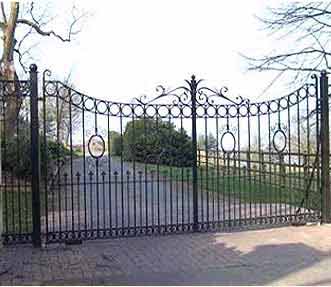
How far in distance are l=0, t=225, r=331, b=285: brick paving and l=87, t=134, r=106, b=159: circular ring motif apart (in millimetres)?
1531

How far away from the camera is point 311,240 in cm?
888

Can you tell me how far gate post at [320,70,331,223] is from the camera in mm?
10297

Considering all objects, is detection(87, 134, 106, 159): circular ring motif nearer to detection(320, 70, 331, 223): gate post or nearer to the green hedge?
the green hedge

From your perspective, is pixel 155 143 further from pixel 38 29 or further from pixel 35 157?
pixel 38 29

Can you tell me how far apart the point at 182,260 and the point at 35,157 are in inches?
116

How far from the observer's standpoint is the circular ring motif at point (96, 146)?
9148mm

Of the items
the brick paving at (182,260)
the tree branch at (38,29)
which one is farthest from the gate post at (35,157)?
the tree branch at (38,29)

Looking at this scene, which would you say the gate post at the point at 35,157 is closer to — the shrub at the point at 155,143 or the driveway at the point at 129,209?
the driveway at the point at 129,209

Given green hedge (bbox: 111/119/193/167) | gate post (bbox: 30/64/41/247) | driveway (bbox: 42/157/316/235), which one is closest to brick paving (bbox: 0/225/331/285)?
gate post (bbox: 30/64/41/247)

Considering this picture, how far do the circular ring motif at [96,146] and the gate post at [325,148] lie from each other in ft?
14.3

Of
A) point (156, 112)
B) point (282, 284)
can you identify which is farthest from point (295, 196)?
point (282, 284)

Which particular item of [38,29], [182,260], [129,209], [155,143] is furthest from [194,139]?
[38,29]

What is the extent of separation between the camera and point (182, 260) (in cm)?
757

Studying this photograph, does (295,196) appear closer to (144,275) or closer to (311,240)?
(311,240)
